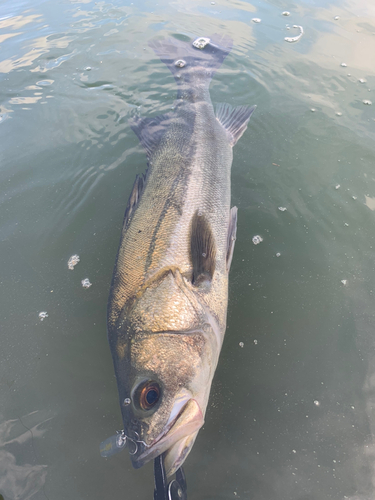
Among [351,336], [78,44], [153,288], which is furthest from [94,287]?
[78,44]

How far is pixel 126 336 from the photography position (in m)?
2.12

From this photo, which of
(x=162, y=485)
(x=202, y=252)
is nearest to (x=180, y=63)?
(x=202, y=252)

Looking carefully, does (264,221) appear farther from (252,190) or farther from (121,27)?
(121,27)

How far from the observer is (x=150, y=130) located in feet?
12.7

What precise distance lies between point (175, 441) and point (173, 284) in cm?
107

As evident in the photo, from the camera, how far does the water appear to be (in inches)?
86.3

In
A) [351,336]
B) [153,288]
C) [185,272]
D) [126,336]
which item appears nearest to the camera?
[126,336]

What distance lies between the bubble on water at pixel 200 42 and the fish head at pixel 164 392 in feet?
19.5

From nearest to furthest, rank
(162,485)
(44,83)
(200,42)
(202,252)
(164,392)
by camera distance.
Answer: (162,485)
(164,392)
(202,252)
(44,83)
(200,42)

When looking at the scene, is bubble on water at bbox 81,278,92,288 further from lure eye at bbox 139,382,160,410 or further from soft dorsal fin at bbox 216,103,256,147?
soft dorsal fin at bbox 216,103,256,147

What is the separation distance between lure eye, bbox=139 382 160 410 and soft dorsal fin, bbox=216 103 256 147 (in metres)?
3.17

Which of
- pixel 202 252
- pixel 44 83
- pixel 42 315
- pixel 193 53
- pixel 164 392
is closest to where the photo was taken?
pixel 164 392

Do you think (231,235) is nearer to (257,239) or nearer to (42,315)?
(257,239)

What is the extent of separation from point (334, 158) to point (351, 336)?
2551mm
